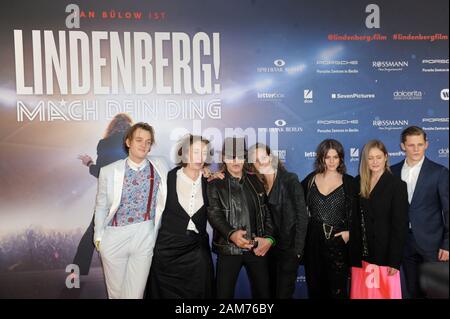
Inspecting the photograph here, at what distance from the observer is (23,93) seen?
4109 mm

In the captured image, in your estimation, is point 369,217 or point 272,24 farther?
point 272,24

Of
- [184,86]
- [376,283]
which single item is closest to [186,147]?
[184,86]

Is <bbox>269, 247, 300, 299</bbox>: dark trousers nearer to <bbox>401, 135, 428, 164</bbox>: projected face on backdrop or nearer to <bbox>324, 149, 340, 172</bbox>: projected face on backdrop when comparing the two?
<bbox>324, 149, 340, 172</bbox>: projected face on backdrop

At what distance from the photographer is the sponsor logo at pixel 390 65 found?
441 centimetres

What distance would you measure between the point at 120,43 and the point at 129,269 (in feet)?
6.87

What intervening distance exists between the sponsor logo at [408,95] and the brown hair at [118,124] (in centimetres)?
268

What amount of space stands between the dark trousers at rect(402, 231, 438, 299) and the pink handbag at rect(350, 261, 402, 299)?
12.9 inches

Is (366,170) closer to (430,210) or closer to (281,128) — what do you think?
(430,210)

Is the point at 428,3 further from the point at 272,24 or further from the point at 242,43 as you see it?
the point at 242,43

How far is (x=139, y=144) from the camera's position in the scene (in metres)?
3.69

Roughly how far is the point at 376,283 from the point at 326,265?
0.47 m

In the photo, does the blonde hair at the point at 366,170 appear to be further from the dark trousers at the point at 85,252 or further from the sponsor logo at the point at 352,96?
the dark trousers at the point at 85,252
